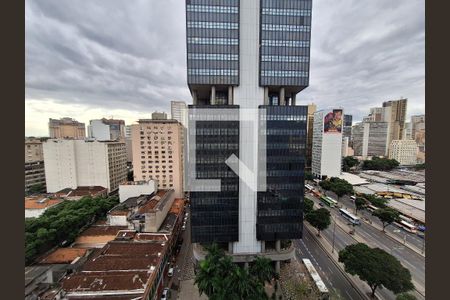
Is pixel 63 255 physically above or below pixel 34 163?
below

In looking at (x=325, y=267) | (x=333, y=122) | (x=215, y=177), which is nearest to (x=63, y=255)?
(x=215, y=177)

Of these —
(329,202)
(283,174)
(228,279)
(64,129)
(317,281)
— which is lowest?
(317,281)

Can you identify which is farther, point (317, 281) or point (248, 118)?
point (248, 118)

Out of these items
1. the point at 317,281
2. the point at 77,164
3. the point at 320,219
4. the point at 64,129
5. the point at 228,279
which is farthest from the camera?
the point at 64,129

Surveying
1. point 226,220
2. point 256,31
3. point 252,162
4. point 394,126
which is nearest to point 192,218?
point 226,220

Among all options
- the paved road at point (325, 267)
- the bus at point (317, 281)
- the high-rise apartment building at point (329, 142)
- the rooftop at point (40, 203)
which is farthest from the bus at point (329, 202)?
the rooftop at point (40, 203)

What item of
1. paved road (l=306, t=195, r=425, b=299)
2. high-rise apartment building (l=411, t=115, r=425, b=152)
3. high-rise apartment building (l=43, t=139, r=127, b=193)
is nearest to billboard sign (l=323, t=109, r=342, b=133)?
paved road (l=306, t=195, r=425, b=299)

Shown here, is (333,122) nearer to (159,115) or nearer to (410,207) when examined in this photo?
(410,207)
